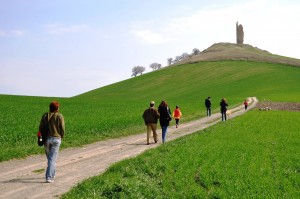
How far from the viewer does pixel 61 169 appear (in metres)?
14.7

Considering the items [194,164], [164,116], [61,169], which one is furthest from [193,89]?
[61,169]

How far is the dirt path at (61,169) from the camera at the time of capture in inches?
448

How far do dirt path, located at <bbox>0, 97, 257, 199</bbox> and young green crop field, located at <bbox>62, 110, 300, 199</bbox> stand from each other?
0.85 metres

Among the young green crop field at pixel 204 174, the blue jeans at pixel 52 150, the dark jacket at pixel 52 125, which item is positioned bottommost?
the young green crop field at pixel 204 174

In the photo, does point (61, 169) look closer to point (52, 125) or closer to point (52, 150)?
point (52, 150)

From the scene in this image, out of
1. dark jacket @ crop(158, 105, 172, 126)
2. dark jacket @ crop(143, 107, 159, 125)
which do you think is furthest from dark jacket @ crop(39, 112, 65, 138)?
dark jacket @ crop(158, 105, 172, 126)

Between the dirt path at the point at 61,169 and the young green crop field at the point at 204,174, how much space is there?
0.85 metres

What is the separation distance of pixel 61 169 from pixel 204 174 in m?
5.28

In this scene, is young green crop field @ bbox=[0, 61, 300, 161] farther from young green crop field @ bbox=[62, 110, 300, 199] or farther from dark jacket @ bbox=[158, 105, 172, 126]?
young green crop field @ bbox=[62, 110, 300, 199]

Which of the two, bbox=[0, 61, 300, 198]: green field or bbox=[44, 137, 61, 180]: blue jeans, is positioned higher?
bbox=[44, 137, 61, 180]: blue jeans

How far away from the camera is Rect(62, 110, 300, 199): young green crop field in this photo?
1101 cm

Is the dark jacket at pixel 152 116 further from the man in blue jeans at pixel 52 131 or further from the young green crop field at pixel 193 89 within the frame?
the young green crop field at pixel 193 89

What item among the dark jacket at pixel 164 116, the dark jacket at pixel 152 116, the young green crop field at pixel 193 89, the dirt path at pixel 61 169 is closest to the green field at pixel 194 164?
the dirt path at pixel 61 169

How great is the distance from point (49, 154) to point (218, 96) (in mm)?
78478
